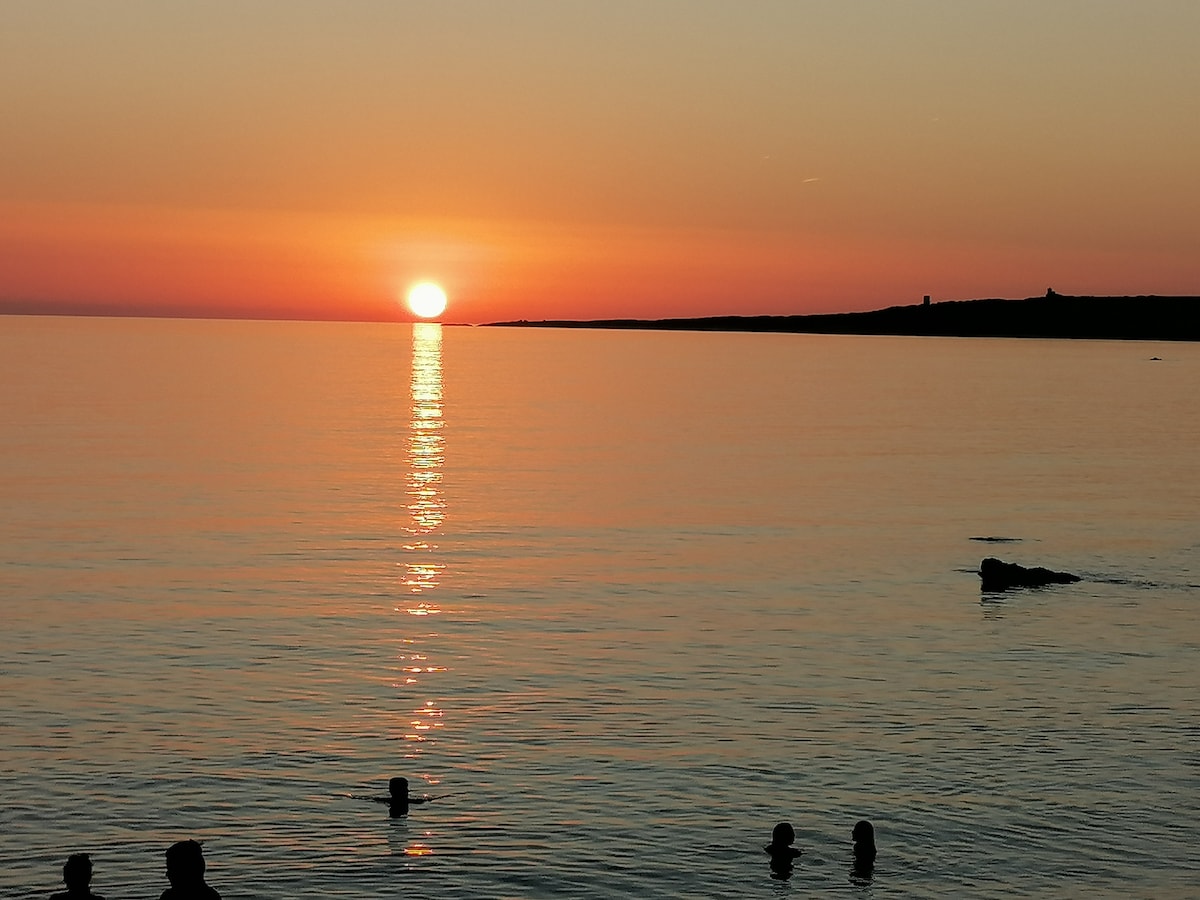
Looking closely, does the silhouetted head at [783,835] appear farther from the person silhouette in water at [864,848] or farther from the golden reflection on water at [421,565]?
the golden reflection on water at [421,565]

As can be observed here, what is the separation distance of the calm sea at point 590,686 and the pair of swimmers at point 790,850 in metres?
0.29

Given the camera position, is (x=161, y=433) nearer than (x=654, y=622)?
No

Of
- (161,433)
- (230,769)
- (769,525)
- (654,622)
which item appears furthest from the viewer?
(161,433)

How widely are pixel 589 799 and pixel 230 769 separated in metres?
8.21

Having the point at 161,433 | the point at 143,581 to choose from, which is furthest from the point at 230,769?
the point at 161,433

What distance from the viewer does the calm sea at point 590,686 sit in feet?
98.3

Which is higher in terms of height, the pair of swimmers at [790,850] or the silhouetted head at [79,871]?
the silhouetted head at [79,871]

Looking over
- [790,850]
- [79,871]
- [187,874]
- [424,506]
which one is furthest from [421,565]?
[187,874]

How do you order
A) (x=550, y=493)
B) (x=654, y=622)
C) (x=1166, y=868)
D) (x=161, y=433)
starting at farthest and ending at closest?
(x=161, y=433), (x=550, y=493), (x=654, y=622), (x=1166, y=868)

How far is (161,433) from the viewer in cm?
12825

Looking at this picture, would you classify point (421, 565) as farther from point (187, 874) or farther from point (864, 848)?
point (187, 874)

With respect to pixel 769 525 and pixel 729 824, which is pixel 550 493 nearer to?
pixel 769 525

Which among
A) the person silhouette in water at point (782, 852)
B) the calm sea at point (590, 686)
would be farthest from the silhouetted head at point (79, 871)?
the person silhouette in water at point (782, 852)

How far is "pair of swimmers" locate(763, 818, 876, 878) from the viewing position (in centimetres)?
2908
